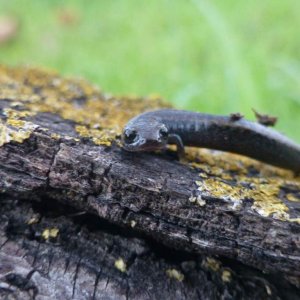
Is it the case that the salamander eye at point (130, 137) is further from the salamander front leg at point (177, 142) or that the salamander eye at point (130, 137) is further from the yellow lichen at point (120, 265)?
the yellow lichen at point (120, 265)

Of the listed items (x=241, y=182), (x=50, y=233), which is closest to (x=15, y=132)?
(x=50, y=233)

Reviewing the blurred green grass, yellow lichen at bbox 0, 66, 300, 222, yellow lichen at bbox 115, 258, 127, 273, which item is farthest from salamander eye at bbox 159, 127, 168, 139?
the blurred green grass

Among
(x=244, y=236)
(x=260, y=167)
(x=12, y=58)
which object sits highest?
(x=12, y=58)

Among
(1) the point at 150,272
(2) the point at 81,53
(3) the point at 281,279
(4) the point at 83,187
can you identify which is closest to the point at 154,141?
(4) the point at 83,187

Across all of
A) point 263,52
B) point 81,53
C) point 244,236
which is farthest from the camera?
point 81,53

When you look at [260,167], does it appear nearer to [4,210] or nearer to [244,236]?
[244,236]

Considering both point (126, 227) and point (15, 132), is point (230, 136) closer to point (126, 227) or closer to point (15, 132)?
point (126, 227)

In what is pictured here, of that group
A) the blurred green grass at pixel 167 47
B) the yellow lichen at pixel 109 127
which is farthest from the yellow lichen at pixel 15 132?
the blurred green grass at pixel 167 47

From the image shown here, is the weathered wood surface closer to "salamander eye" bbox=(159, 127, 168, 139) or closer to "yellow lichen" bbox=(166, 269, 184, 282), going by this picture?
"yellow lichen" bbox=(166, 269, 184, 282)
